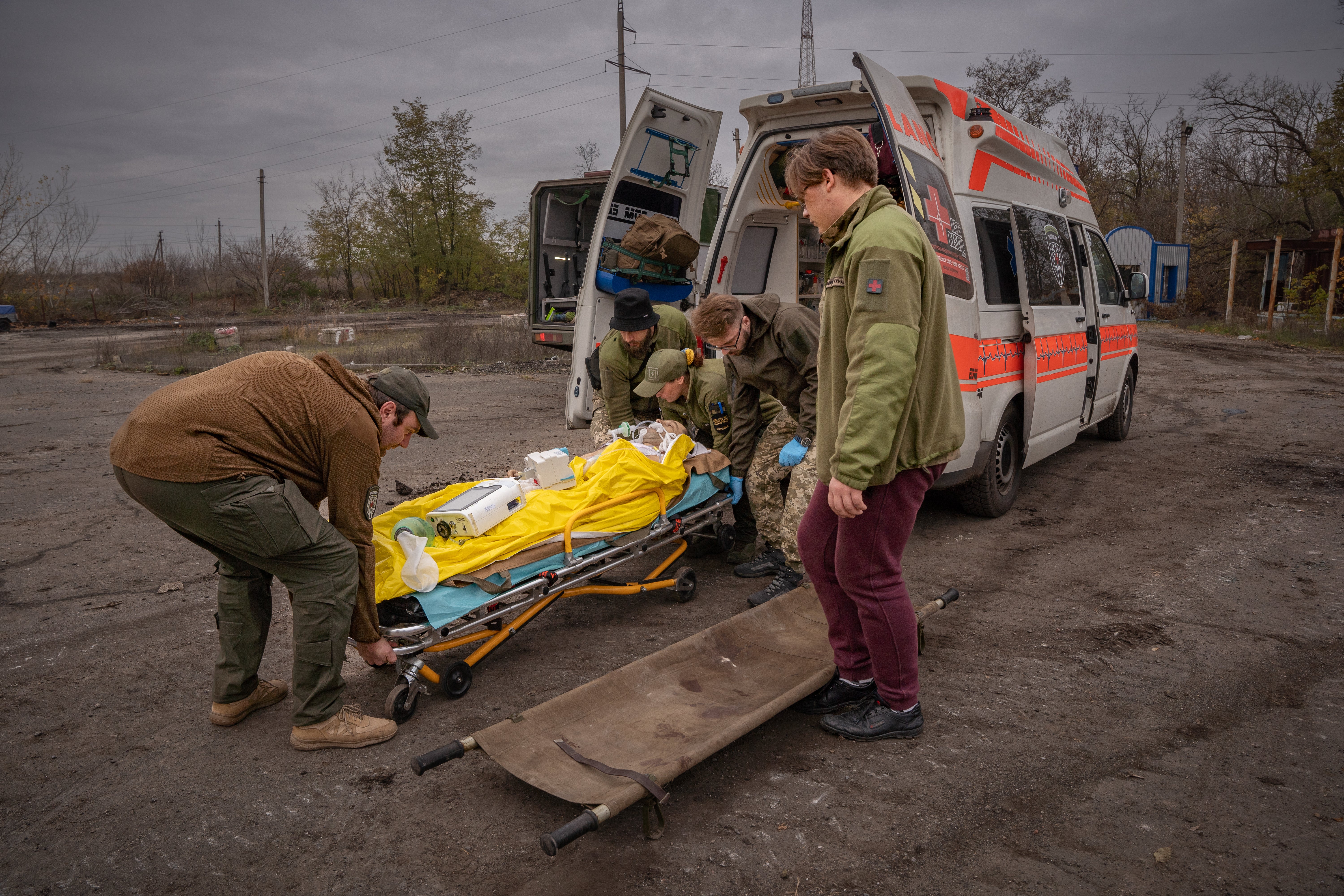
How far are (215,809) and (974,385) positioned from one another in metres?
4.10

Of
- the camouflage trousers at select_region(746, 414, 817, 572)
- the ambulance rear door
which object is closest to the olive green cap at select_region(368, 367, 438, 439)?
the camouflage trousers at select_region(746, 414, 817, 572)

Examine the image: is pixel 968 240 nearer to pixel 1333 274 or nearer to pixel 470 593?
pixel 470 593

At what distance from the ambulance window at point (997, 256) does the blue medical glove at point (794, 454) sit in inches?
63.8

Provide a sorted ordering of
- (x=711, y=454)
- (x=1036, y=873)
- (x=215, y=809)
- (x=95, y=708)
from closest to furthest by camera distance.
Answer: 1. (x=1036, y=873)
2. (x=215, y=809)
3. (x=95, y=708)
4. (x=711, y=454)

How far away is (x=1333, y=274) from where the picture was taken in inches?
715

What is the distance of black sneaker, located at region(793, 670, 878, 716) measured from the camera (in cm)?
297

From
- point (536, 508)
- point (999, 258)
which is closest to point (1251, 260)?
point (999, 258)

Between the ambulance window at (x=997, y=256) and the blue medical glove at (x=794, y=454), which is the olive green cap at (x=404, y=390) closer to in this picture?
the blue medical glove at (x=794, y=454)

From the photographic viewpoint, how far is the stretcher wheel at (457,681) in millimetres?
3199

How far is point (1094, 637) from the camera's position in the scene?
3.64 metres

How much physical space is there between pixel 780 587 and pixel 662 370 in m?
1.37

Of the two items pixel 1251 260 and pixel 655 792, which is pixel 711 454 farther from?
pixel 1251 260

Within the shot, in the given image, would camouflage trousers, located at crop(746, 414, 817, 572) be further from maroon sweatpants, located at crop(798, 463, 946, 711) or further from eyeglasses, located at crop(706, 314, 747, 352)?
maroon sweatpants, located at crop(798, 463, 946, 711)

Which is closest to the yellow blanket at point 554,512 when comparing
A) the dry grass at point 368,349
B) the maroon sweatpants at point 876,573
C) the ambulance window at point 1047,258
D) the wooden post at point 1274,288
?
the maroon sweatpants at point 876,573
